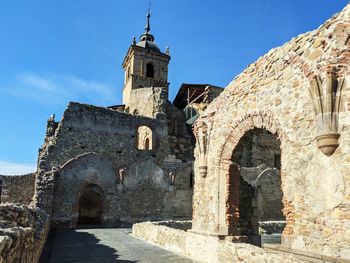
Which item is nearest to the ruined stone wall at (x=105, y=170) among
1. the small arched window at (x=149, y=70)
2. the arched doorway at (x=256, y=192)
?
the arched doorway at (x=256, y=192)

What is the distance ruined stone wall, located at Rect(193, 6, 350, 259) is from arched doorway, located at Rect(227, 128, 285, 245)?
243 mm

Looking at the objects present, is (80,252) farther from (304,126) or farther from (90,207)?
(90,207)

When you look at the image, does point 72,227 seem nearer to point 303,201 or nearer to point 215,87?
point 303,201

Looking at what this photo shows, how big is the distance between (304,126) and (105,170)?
44.5 ft

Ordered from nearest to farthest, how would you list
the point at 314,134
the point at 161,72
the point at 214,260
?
the point at 314,134 < the point at 214,260 < the point at 161,72

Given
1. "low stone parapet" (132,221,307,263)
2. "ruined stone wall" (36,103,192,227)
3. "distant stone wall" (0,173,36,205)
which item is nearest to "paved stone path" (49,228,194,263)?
"low stone parapet" (132,221,307,263)

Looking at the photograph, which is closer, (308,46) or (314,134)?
(314,134)

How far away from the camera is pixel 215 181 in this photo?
839 centimetres

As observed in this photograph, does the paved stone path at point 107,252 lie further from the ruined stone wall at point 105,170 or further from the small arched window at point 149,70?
the small arched window at point 149,70

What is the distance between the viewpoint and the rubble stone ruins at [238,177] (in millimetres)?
5289

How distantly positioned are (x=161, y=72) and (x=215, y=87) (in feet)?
26.9

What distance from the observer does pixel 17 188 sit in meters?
18.4

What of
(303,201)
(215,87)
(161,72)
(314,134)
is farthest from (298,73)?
(161,72)

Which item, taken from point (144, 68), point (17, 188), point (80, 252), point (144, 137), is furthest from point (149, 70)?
point (80, 252)
